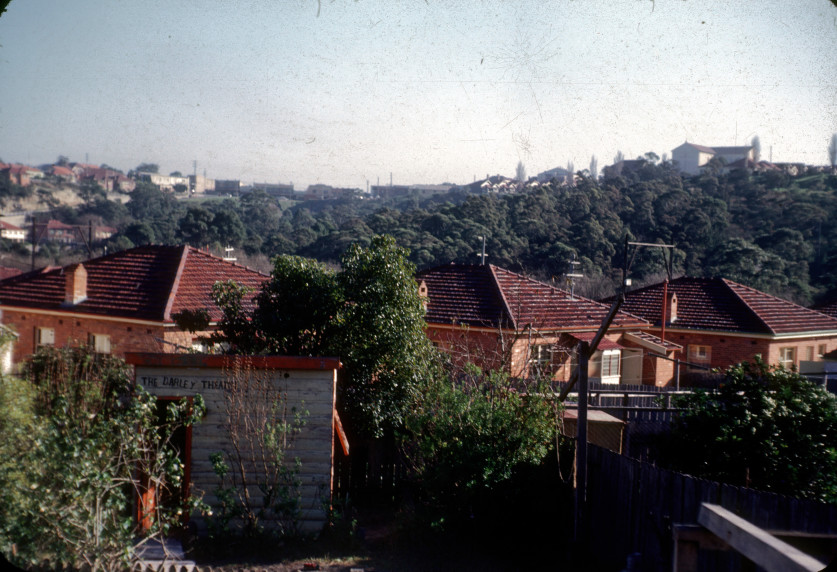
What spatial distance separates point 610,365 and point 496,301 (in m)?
4.91

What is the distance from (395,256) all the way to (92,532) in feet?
22.3

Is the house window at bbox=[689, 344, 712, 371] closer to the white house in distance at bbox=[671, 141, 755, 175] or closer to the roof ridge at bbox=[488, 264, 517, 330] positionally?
the roof ridge at bbox=[488, 264, 517, 330]

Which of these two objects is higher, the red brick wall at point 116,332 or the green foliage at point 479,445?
the red brick wall at point 116,332

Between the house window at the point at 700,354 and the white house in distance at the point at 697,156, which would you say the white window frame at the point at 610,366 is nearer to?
the house window at the point at 700,354

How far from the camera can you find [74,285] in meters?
17.0

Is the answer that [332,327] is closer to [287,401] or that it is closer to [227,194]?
[287,401]

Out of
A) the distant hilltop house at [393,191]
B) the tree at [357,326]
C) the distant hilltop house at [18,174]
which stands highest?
the distant hilltop house at [393,191]

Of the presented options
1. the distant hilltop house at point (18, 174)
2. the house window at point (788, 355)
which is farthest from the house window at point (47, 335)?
the house window at point (788, 355)

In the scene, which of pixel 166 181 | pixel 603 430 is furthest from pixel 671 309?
pixel 166 181

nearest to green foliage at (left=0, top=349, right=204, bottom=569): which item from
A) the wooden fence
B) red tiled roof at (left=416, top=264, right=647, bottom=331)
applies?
the wooden fence

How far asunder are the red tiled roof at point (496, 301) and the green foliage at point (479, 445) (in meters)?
11.2

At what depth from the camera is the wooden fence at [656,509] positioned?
5.37 meters

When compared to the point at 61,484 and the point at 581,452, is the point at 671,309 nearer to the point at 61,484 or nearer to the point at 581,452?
the point at 581,452

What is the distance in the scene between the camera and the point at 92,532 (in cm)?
559
